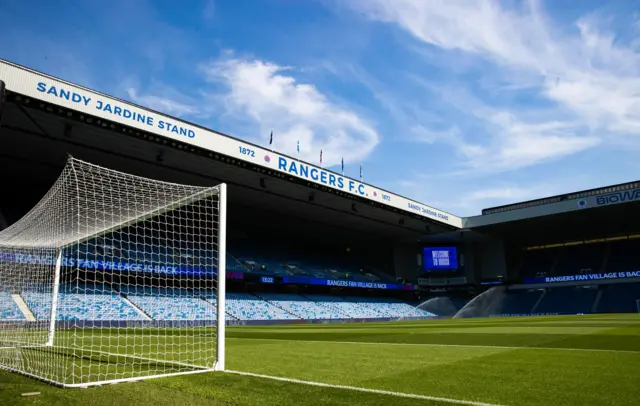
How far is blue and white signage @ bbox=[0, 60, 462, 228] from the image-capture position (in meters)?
17.7

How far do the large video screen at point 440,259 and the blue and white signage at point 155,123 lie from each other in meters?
16.1

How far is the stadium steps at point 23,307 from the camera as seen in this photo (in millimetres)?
15648

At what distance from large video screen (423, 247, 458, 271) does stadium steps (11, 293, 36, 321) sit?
125 feet

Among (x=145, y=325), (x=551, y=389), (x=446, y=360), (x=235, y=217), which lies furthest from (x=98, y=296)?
(x=551, y=389)

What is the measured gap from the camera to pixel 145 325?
77.7 ft

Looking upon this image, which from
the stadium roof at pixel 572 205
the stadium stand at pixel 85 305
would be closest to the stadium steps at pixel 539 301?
the stadium roof at pixel 572 205

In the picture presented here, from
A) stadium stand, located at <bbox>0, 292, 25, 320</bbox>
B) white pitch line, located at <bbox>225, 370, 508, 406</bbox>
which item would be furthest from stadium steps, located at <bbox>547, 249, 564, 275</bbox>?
white pitch line, located at <bbox>225, 370, 508, 406</bbox>

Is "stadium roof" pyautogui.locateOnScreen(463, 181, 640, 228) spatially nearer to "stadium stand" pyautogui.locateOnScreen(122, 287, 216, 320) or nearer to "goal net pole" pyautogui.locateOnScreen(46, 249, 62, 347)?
"stadium stand" pyautogui.locateOnScreen(122, 287, 216, 320)

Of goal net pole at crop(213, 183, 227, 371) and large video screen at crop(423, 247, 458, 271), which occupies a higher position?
large video screen at crop(423, 247, 458, 271)

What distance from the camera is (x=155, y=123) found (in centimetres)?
2152

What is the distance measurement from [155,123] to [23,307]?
9.95 metres

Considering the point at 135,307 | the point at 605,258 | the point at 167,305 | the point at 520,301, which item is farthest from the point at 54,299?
the point at 605,258

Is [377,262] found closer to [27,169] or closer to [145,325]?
[145,325]

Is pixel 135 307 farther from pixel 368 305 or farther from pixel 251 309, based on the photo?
pixel 368 305
